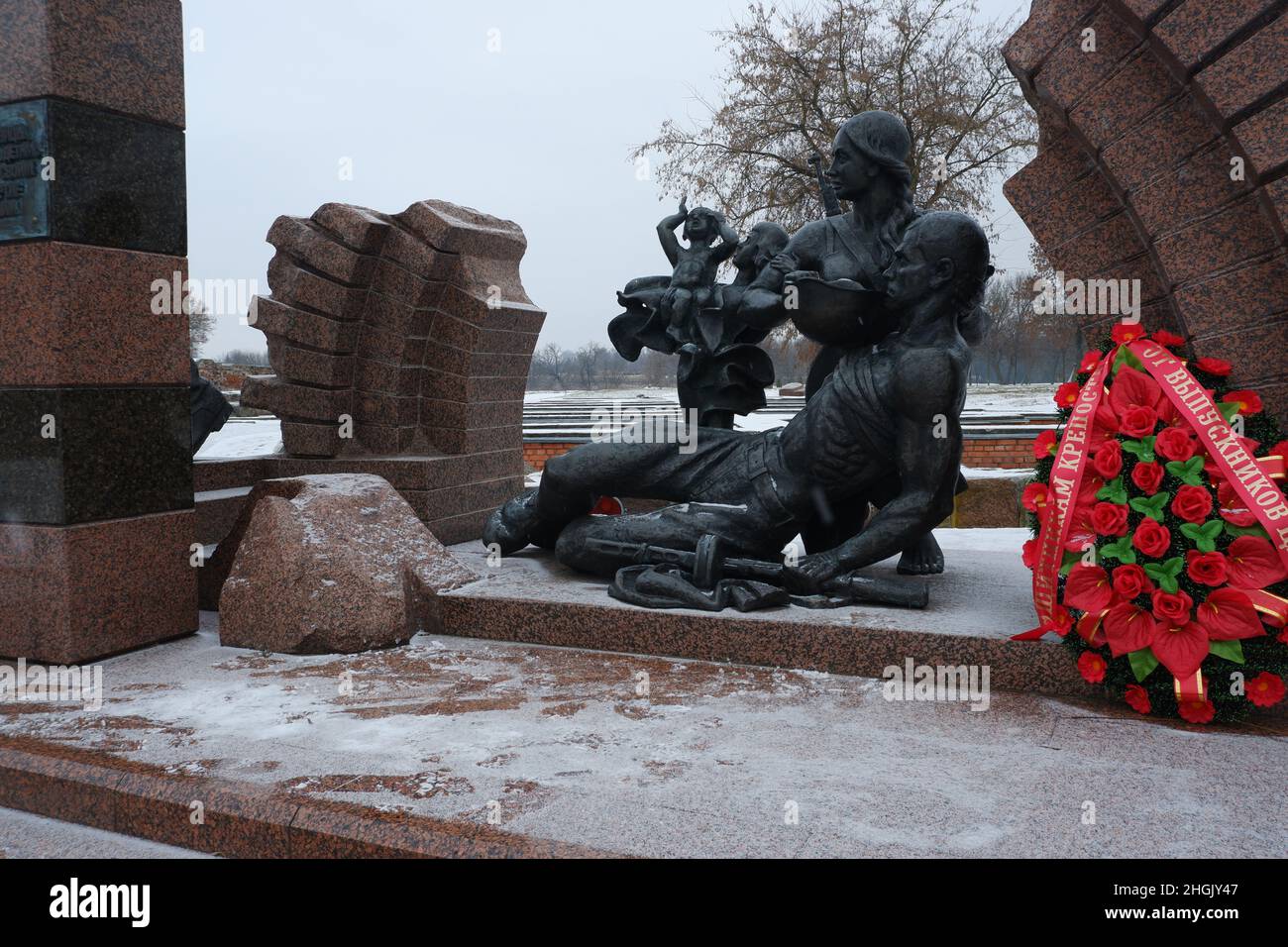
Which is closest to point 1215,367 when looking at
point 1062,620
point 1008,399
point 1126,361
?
point 1126,361

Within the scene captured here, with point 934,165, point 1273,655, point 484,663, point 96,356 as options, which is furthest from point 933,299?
point 934,165

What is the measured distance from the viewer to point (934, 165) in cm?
1628

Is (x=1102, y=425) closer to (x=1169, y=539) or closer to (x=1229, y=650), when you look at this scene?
(x=1169, y=539)

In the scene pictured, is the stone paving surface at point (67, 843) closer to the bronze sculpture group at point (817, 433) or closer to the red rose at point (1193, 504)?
the bronze sculpture group at point (817, 433)

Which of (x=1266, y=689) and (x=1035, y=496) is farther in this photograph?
(x=1035, y=496)

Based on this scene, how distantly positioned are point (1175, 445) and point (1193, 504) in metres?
0.22

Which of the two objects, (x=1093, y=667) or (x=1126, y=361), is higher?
(x=1126, y=361)

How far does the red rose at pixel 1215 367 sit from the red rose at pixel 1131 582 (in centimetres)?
83

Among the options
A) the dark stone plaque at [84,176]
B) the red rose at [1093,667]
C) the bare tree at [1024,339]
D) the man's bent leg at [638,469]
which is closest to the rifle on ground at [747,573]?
the man's bent leg at [638,469]

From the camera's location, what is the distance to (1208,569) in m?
3.28

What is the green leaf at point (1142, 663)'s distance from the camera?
3.39 m

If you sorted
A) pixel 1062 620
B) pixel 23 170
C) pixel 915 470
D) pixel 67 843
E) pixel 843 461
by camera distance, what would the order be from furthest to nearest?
pixel 843 461
pixel 915 470
pixel 23 170
pixel 1062 620
pixel 67 843

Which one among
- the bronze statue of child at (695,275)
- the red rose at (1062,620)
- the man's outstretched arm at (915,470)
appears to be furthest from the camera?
Result: the bronze statue of child at (695,275)

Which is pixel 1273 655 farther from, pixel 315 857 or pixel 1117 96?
pixel 315 857
